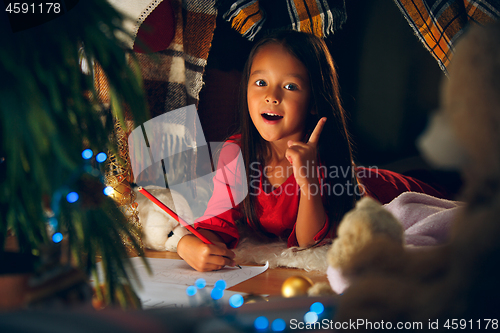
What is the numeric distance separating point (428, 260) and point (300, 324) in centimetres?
6

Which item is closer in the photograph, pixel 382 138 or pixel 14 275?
pixel 14 275

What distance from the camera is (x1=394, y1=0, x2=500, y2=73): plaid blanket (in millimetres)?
752

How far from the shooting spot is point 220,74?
870mm

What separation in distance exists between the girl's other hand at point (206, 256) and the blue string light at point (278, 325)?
41cm

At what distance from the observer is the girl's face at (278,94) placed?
719 millimetres

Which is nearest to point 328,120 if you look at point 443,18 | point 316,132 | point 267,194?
point 316,132

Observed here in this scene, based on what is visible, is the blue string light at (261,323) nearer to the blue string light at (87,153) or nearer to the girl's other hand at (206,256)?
the blue string light at (87,153)

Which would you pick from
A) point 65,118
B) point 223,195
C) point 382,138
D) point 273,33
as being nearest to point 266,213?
point 223,195

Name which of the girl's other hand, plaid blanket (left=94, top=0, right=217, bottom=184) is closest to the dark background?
plaid blanket (left=94, top=0, right=217, bottom=184)

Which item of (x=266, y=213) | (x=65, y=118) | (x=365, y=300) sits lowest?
(x=266, y=213)

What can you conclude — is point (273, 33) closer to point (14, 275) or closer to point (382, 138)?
point (382, 138)

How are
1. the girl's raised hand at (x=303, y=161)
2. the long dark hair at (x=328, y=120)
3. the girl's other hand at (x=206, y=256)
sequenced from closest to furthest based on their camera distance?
the girl's other hand at (x=206, y=256)
the girl's raised hand at (x=303, y=161)
the long dark hair at (x=328, y=120)

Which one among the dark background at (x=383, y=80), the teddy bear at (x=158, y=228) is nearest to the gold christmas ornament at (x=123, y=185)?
the teddy bear at (x=158, y=228)

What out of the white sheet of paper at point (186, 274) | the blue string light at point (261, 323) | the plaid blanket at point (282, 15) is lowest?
the white sheet of paper at point (186, 274)
